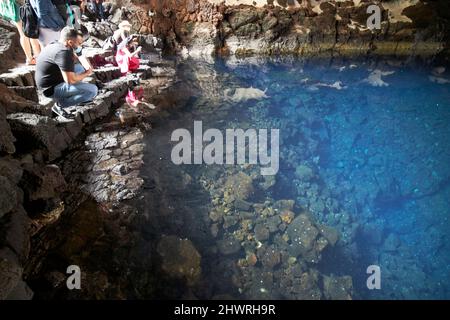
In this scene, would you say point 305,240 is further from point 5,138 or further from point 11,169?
point 5,138

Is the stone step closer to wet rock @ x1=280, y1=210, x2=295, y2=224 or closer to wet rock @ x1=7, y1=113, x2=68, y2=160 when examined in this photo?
wet rock @ x1=7, y1=113, x2=68, y2=160

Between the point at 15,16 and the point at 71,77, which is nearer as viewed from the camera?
the point at 71,77

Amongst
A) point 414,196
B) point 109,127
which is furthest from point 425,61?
point 109,127

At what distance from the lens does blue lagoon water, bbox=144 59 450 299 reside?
4.05 meters

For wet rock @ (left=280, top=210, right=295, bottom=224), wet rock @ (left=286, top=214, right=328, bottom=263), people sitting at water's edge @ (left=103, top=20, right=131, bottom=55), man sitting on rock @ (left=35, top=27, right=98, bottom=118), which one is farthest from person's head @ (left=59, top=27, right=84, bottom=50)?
people sitting at water's edge @ (left=103, top=20, right=131, bottom=55)

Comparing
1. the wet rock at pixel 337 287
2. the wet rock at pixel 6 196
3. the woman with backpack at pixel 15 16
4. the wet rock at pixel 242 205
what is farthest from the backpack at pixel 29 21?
the wet rock at pixel 337 287

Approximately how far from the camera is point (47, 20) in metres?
5.86

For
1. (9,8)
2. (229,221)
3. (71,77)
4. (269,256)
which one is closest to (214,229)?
(229,221)

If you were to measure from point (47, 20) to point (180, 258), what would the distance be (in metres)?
5.38

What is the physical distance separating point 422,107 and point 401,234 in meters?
6.85

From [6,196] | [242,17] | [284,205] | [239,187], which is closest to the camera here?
[6,196]

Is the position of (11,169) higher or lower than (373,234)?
higher

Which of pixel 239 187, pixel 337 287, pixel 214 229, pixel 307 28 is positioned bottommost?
pixel 337 287
